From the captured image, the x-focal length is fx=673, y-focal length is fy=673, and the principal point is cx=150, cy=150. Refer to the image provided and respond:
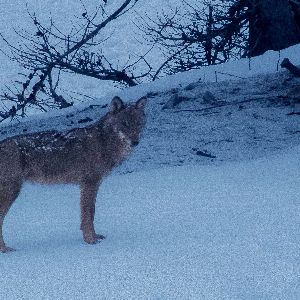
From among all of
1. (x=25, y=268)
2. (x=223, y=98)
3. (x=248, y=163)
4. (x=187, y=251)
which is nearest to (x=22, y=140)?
(x=25, y=268)

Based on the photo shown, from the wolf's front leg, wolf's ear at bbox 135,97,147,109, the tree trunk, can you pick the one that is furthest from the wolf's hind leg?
the tree trunk

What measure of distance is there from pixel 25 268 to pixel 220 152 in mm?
3871

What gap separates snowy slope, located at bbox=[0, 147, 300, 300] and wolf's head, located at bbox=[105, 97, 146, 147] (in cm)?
69

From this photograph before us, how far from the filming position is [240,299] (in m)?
3.35

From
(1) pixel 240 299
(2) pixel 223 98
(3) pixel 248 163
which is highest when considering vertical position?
(2) pixel 223 98

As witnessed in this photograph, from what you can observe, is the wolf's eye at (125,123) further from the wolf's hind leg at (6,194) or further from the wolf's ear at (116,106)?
the wolf's hind leg at (6,194)

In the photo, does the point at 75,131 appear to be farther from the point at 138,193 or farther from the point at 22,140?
the point at 138,193

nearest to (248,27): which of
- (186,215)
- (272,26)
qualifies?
(272,26)

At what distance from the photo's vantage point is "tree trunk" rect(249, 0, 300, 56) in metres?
12.1

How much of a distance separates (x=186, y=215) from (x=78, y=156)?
3.37 ft

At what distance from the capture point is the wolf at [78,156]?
4.53 metres

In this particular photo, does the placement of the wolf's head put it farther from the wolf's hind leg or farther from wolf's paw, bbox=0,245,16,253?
wolf's paw, bbox=0,245,16,253

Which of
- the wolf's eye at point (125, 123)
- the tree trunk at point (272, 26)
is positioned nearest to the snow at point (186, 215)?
the wolf's eye at point (125, 123)

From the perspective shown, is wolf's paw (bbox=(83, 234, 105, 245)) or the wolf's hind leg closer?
the wolf's hind leg
